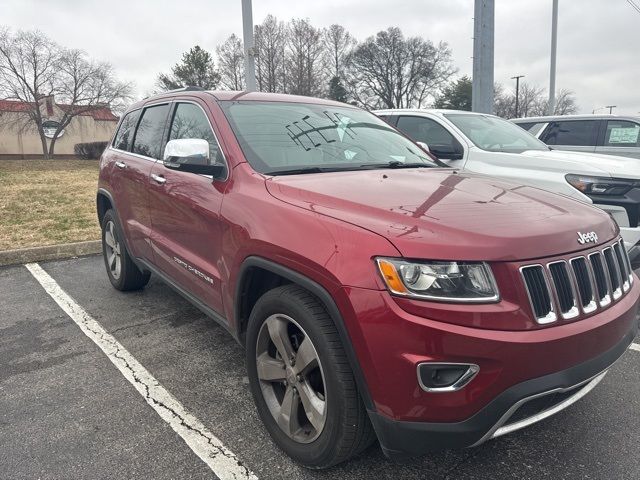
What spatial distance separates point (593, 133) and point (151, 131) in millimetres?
7524

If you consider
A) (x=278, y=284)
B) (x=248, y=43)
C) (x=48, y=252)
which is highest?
(x=248, y=43)

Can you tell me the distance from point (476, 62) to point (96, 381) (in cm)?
925

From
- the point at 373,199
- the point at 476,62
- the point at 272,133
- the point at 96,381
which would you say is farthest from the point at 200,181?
the point at 476,62

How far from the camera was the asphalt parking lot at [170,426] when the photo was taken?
7.65 ft

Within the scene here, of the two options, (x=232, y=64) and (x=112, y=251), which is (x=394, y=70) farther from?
(x=112, y=251)

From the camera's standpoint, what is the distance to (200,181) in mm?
3014

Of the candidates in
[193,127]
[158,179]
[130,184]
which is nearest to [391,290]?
[193,127]

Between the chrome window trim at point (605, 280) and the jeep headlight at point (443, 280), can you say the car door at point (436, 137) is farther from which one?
the jeep headlight at point (443, 280)

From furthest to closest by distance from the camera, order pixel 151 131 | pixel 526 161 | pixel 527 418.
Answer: pixel 526 161 < pixel 151 131 < pixel 527 418

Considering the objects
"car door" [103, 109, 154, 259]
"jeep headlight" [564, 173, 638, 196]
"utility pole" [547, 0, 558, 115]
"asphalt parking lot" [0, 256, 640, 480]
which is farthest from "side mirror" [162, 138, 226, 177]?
"utility pole" [547, 0, 558, 115]

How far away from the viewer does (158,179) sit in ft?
11.7

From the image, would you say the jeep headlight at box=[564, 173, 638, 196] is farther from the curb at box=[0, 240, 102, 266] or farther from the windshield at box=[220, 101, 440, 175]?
the curb at box=[0, 240, 102, 266]

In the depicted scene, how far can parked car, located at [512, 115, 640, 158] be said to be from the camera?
8.15 metres

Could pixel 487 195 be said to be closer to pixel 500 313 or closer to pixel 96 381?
pixel 500 313
